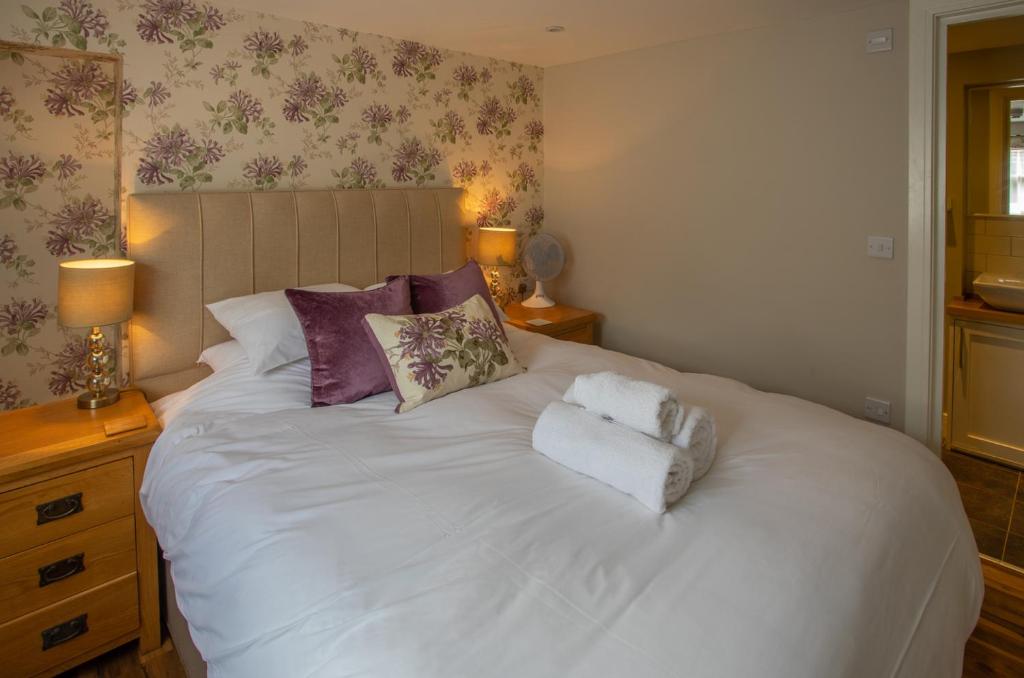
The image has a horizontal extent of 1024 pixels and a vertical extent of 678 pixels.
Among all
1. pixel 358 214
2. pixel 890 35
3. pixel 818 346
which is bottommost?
pixel 818 346

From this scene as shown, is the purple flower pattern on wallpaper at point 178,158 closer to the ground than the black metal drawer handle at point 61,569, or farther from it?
farther from it

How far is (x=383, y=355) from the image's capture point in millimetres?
2090

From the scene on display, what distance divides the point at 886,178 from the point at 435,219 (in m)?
2.12

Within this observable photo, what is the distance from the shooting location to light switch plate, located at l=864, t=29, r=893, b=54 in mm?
2486

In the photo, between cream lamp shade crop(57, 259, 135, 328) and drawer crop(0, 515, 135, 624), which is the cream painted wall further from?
drawer crop(0, 515, 135, 624)

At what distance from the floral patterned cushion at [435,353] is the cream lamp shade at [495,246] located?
1.15m

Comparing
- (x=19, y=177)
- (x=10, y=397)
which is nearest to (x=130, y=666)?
(x=10, y=397)

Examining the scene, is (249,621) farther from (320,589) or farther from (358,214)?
(358,214)

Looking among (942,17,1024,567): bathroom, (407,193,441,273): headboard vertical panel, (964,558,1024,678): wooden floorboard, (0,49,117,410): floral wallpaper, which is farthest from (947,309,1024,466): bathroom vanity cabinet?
(0,49,117,410): floral wallpaper

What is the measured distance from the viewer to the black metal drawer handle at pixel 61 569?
177cm

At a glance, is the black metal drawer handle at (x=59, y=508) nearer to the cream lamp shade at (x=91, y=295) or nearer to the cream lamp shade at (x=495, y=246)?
the cream lamp shade at (x=91, y=295)

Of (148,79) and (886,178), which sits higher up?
(148,79)

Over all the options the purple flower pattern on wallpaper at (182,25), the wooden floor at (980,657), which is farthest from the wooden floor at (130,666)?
the purple flower pattern on wallpaper at (182,25)

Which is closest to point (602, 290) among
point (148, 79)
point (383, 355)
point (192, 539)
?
point (383, 355)
